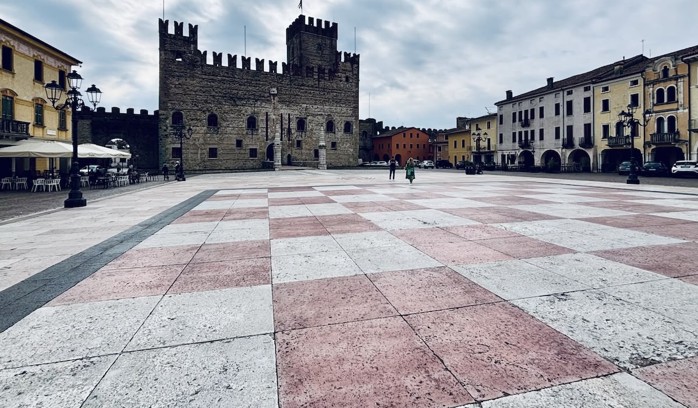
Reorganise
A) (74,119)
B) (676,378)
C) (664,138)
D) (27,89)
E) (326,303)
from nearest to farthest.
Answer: (676,378)
(326,303)
(74,119)
(27,89)
(664,138)

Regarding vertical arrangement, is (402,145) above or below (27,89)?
above

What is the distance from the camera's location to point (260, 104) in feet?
155

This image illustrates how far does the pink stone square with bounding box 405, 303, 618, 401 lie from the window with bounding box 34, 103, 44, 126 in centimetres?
2881

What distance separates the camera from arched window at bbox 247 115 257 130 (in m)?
46.8

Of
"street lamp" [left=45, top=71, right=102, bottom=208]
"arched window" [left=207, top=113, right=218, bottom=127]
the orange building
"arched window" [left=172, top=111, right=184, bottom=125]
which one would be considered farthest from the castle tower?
"street lamp" [left=45, top=71, right=102, bottom=208]

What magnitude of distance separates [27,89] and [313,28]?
1550 inches

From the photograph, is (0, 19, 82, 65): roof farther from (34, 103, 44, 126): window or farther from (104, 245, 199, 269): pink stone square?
(104, 245, 199, 269): pink stone square

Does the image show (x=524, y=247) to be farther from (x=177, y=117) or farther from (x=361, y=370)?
(x=177, y=117)

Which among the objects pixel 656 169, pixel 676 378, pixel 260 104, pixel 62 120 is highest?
pixel 260 104

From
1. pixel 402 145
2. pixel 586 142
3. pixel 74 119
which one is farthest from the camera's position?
pixel 402 145

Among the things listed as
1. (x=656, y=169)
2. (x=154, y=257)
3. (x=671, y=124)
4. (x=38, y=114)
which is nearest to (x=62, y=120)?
(x=38, y=114)

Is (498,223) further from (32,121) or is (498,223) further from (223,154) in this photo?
(223,154)

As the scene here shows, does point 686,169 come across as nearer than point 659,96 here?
Yes

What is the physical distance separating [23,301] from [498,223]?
25.1 ft
